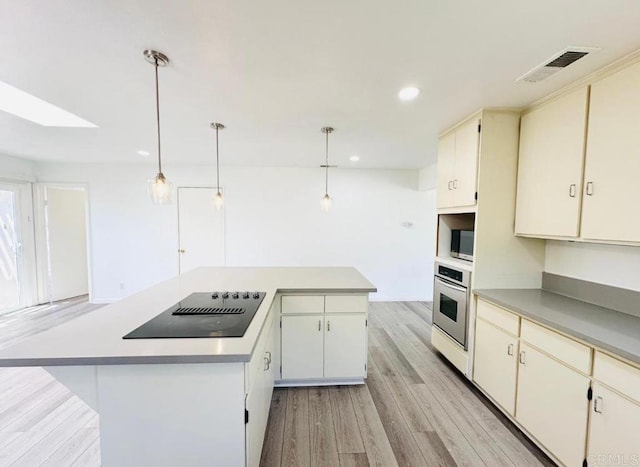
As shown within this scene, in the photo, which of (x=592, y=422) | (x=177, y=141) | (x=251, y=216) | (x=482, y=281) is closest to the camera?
(x=592, y=422)

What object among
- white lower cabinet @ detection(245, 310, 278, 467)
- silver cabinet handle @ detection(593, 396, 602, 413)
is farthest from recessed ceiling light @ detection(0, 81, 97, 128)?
silver cabinet handle @ detection(593, 396, 602, 413)

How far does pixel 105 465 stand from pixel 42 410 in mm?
1580

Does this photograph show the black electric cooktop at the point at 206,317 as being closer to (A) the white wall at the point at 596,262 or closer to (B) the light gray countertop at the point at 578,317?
(B) the light gray countertop at the point at 578,317

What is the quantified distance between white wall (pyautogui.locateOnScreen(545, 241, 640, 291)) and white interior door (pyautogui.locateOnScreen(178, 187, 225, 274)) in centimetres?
441

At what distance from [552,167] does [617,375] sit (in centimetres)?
135

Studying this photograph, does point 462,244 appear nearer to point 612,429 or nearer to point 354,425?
point 612,429

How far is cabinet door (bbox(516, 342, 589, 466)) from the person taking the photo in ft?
4.76

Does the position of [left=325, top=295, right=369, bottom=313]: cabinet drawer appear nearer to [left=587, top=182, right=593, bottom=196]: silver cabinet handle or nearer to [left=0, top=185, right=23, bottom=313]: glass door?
[left=587, top=182, right=593, bottom=196]: silver cabinet handle

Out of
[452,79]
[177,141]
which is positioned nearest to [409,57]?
[452,79]

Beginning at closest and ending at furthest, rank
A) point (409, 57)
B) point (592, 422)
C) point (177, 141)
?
1. point (592, 422)
2. point (409, 57)
3. point (177, 141)

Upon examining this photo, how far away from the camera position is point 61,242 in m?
4.75

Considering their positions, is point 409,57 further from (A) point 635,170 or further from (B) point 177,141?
(B) point 177,141

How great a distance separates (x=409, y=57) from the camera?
1.51 m

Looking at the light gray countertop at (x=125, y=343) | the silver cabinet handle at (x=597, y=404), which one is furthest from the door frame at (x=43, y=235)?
the silver cabinet handle at (x=597, y=404)
